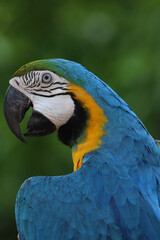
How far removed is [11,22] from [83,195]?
7.01ft

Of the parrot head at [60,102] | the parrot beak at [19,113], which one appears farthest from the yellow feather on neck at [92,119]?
the parrot beak at [19,113]

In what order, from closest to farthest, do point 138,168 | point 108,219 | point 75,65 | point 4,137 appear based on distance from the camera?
point 108,219, point 138,168, point 75,65, point 4,137

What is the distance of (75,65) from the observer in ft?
5.18

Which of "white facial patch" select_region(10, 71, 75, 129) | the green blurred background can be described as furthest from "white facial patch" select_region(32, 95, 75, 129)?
the green blurred background

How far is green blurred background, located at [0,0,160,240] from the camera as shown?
2.87 metres

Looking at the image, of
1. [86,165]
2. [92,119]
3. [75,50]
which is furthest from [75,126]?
[75,50]

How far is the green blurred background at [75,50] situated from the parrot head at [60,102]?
4.25 feet

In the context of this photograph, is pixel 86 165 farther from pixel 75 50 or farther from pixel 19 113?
pixel 75 50

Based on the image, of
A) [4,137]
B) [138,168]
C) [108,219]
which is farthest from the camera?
[4,137]

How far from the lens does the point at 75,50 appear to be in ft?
10.1

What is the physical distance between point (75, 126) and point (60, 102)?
0.11 meters

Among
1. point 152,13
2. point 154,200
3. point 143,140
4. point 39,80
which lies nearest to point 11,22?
point 152,13

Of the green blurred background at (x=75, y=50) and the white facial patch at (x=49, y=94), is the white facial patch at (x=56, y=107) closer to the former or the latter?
the white facial patch at (x=49, y=94)

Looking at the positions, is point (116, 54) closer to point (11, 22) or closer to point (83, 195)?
point (11, 22)
